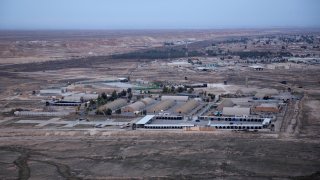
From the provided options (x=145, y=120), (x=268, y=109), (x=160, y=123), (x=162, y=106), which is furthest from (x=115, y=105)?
(x=268, y=109)

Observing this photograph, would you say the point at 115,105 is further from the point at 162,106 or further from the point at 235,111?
the point at 235,111

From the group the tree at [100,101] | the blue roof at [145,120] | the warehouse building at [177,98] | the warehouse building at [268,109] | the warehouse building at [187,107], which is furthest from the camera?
the warehouse building at [177,98]

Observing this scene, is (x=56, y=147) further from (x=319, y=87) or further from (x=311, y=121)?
(x=319, y=87)

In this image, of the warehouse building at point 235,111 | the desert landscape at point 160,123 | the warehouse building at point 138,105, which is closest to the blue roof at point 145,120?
the desert landscape at point 160,123

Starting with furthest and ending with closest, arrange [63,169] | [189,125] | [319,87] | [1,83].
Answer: [1,83]
[319,87]
[189,125]
[63,169]

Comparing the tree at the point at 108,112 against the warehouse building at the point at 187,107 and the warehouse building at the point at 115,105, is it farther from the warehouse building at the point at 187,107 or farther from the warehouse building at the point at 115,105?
the warehouse building at the point at 187,107

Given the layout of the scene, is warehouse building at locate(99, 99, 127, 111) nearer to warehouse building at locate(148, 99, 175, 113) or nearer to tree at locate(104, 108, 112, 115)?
tree at locate(104, 108, 112, 115)

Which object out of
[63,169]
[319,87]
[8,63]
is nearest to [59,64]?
[8,63]
